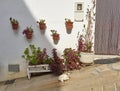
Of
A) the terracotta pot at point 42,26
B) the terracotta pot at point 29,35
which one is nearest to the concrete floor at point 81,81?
the terracotta pot at point 29,35

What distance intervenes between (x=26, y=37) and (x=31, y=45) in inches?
9.4

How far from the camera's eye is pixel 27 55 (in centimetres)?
621

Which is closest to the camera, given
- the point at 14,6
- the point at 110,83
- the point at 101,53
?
the point at 110,83

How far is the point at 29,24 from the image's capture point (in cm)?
614

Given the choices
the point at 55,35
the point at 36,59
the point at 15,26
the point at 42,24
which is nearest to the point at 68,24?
the point at 55,35

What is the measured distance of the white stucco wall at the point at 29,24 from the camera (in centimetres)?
604

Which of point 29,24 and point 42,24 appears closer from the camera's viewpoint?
point 42,24

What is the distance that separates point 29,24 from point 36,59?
90cm

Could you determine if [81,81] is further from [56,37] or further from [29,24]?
[29,24]

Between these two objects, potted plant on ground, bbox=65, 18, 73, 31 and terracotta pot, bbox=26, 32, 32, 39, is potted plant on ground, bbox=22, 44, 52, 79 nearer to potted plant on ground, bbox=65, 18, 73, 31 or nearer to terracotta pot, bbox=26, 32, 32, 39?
terracotta pot, bbox=26, 32, 32, 39

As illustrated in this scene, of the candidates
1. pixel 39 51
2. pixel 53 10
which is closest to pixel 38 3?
pixel 53 10

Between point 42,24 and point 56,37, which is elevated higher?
point 42,24

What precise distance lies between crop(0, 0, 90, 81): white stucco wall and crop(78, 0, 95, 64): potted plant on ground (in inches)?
6.4

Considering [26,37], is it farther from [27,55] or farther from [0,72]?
[0,72]
